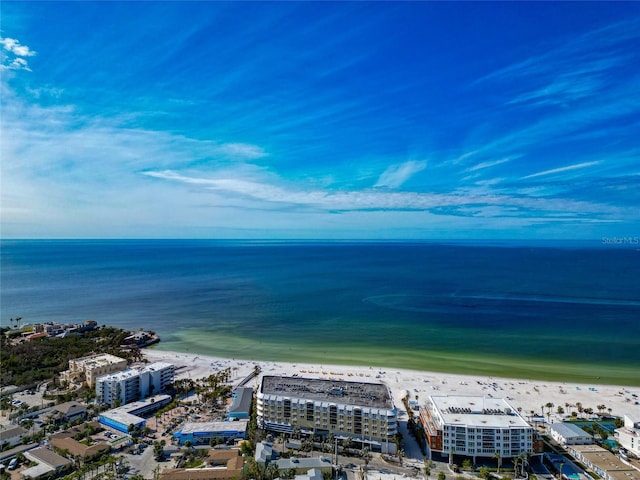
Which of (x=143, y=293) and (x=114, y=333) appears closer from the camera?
(x=114, y=333)

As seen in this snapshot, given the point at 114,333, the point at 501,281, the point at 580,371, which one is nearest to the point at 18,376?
the point at 114,333

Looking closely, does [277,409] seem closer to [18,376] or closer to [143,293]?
[18,376]

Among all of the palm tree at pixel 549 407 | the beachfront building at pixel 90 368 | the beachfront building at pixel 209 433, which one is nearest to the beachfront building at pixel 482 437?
the palm tree at pixel 549 407

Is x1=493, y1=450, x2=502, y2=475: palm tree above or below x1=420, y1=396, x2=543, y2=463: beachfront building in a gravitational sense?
below

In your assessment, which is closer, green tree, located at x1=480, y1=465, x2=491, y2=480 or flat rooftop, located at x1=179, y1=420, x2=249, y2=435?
green tree, located at x1=480, y1=465, x2=491, y2=480

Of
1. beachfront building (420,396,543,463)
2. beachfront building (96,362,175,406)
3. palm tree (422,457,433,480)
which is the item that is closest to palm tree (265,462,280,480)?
palm tree (422,457,433,480)

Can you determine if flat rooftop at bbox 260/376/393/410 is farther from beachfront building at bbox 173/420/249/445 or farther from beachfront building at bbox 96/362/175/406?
beachfront building at bbox 96/362/175/406
